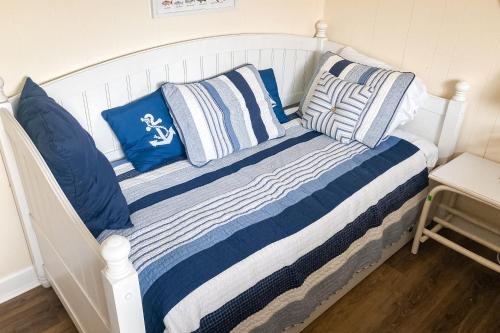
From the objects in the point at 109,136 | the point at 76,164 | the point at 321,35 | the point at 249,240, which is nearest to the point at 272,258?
the point at 249,240

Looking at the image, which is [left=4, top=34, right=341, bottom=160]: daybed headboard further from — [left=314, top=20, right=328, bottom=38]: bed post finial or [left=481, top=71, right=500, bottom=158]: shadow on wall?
[left=481, top=71, right=500, bottom=158]: shadow on wall

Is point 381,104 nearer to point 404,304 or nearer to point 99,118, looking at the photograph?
point 404,304

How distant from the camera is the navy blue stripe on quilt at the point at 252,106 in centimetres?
209

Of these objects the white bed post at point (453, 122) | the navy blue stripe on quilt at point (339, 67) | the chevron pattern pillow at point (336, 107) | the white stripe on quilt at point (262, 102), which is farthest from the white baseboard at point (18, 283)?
the white bed post at point (453, 122)

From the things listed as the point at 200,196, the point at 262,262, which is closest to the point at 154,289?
the point at 262,262

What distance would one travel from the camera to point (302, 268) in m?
1.56

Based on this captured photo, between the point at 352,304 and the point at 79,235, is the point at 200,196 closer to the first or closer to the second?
the point at 79,235

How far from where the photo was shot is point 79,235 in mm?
1206

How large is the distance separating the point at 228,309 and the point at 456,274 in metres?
1.29

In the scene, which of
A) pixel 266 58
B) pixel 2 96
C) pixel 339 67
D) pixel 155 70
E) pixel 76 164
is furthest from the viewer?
pixel 266 58

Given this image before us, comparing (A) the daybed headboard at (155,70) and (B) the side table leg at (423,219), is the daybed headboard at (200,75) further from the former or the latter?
(B) the side table leg at (423,219)

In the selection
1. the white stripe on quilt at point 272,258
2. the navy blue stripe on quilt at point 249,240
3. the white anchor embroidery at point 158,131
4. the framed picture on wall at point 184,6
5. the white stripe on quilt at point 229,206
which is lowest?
the white stripe on quilt at point 272,258

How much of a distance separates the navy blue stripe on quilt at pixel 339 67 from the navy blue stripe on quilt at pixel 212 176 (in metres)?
0.35

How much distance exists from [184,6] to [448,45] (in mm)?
1296
